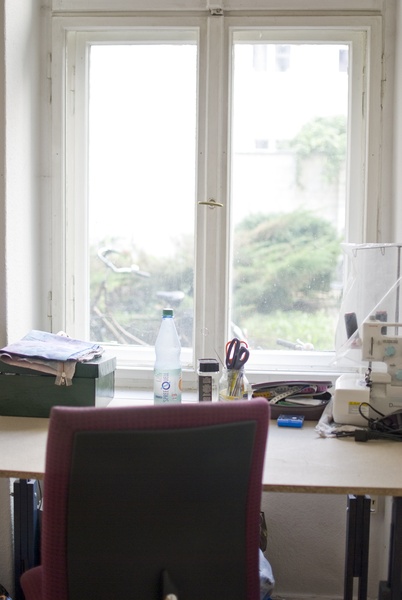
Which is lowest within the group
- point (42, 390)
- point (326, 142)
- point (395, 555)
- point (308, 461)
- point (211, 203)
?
point (395, 555)

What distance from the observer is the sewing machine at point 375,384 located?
1821 mm

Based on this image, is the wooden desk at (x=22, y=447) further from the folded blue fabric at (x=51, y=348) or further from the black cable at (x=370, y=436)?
the black cable at (x=370, y=436)

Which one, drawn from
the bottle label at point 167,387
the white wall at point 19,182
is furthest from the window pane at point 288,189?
the white wall at point 19,182

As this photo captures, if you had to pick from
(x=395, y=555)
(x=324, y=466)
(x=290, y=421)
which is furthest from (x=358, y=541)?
(x=290, y=421)

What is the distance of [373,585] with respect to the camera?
223cm

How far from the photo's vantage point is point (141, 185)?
2469 millimetres

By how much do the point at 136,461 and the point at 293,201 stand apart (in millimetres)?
1545

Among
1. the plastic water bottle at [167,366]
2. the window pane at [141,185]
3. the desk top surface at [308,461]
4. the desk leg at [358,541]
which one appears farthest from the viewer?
the window pane at [141,185]

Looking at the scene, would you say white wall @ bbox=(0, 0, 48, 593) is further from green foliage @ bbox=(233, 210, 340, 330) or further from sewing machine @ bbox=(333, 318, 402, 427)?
sewing machine @ bbox=(333, 318, 402, 427)

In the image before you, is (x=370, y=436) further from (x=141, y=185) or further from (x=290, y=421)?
(x=141, y=185)

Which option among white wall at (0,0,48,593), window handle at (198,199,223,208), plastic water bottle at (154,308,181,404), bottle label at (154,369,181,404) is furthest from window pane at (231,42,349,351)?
white wall at (0,0,48,593)

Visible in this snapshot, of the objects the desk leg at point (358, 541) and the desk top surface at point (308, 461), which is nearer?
the desk top surface at point (308, 461)

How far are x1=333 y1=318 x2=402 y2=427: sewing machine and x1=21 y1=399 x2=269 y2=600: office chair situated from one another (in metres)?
0.70

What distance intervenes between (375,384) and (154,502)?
3.09 ft
